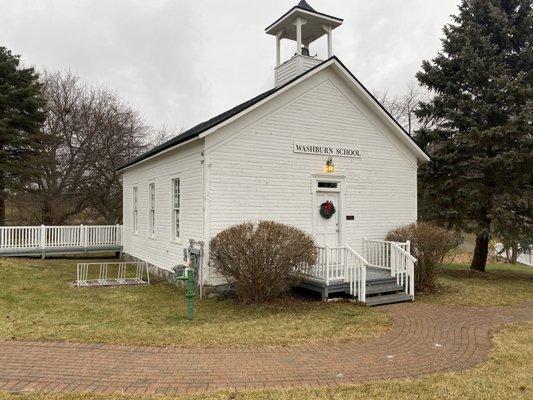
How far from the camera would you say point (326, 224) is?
1208cm

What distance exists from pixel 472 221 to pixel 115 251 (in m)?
15.2

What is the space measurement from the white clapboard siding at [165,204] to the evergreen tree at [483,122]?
8.96 m

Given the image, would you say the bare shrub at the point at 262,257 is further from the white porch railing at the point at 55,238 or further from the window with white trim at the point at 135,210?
the white porch railing at the point at 55,238

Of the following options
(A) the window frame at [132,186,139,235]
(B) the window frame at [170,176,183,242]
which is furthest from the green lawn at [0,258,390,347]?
(A) the window frame at [132,186,139,235]

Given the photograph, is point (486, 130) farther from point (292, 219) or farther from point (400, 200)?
point (292, 219)

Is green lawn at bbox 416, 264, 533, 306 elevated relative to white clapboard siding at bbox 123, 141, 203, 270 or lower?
lower

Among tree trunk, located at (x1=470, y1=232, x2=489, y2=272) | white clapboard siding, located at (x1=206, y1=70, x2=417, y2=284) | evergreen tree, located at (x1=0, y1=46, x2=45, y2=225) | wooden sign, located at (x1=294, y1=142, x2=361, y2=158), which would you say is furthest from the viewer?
evergreen tree, located at (x1=0, y1=46, x2=45, y2=225)

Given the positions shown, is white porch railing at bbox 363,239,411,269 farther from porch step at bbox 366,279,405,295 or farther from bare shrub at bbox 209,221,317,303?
bare shrub at bbox 209,221,317,303

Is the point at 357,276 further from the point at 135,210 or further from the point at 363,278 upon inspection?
the point at 135,210

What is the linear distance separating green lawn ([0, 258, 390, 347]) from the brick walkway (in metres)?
0.42

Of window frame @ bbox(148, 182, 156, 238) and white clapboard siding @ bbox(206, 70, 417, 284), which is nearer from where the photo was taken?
white clapboard siding @ bbox(206, 70, 417, 284)

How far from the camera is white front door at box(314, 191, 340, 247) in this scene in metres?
11.9

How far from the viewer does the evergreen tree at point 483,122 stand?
1364 cm

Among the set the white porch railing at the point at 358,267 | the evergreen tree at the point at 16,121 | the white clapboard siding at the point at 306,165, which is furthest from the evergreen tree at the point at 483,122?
the evergreen tree at the point at 16,121
